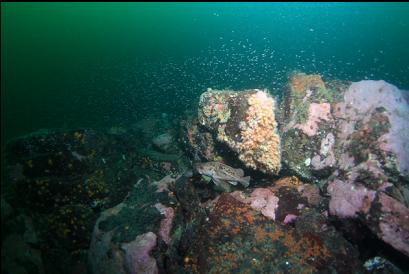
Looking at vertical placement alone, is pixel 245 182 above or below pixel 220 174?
below

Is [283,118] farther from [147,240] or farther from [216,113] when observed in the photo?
[147,240]

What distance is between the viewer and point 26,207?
242 inches

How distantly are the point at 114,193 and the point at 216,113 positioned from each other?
2.88 meters

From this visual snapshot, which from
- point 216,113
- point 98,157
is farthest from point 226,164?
point 98,157

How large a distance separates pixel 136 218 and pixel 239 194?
6.41ft

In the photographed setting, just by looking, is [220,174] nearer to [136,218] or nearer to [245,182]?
[245,182]

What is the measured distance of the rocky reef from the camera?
4.17 meters

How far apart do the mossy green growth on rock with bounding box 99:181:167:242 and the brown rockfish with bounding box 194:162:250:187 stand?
0.91 metres

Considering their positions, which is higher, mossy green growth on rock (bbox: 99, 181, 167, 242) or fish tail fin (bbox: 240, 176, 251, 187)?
fish tail fin (bbox: 240, 176, 251, 187)

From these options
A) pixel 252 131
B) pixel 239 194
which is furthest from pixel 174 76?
pixel 239 194

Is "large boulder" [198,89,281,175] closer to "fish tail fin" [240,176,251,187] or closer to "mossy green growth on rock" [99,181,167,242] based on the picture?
"fish tail fin" [240,176,251,187]

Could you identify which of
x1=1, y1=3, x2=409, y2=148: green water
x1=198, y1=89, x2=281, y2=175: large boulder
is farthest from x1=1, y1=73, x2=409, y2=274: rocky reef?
x1=1, y1=3, x2=409, y2=148: green water

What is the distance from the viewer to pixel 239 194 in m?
5.55

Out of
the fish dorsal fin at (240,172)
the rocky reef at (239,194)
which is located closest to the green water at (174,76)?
the rocky reef at (239,194)
